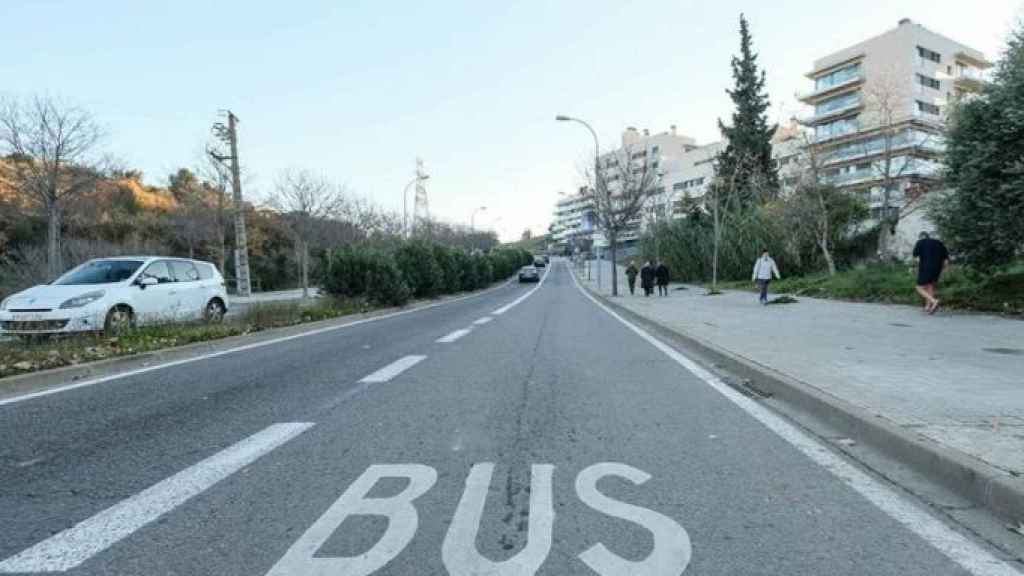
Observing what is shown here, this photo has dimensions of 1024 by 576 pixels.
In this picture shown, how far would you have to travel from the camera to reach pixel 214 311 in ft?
43.0

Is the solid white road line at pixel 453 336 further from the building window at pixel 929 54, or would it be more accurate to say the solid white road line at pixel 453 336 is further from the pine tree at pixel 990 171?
the building window at pixel 929 54

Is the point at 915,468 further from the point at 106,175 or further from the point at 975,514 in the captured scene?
the point at 106,175

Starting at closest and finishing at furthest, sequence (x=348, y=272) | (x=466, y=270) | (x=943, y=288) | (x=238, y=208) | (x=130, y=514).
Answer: (x=130, y=514) < (x=943, y=288) < (x=348, y=272) < (x=238, y=208) < (x=466, y=270)

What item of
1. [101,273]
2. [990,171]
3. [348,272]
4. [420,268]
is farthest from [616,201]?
[101,273]

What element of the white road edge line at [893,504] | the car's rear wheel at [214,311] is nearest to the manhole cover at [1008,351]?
the white road edge line at [893,504]

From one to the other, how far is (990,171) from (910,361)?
7488 millimetres

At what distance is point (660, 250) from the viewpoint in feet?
143

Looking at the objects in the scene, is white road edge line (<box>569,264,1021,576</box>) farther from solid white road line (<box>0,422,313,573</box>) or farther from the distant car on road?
the distant car on road

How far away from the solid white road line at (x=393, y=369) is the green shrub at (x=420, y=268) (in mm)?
14836

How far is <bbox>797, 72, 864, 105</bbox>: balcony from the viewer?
62.5 m

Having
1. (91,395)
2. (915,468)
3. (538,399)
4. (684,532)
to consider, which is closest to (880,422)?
(915,468)

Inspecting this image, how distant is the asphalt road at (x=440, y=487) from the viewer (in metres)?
2.66

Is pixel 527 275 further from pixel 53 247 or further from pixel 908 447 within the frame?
pixel 908 447

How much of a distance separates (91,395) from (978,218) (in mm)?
15414
